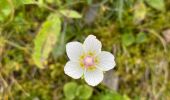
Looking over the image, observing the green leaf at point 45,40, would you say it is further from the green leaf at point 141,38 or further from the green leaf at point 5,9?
the green leaf at point 141,38

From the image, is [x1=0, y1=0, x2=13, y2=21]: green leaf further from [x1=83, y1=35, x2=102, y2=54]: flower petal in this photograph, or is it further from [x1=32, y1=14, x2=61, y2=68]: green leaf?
[x1=83, y1=35, x2=102, y2=54]: flower petal

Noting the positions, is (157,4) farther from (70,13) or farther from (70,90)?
(70,90)

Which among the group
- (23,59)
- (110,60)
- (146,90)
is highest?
(110,60)

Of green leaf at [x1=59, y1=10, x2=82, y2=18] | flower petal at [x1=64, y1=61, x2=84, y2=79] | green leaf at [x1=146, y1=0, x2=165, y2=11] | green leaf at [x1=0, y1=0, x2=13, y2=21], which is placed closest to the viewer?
flower petal at [x1=64, y1=61, x2=84, y2=79]

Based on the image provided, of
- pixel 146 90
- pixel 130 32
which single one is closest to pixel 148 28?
pixel 130 32

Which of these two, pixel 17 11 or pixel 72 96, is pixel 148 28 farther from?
pixel 17 11

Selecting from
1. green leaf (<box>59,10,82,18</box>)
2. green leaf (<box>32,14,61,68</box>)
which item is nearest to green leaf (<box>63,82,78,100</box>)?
green leaf (<box>32,14,61,68</box>)

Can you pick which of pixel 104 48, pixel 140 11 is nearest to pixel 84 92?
pixel 104 48
